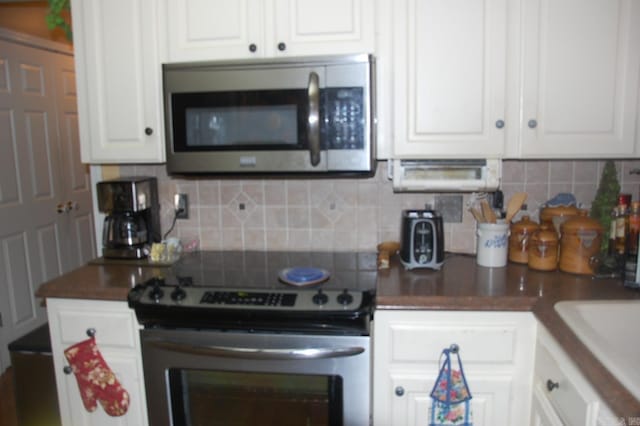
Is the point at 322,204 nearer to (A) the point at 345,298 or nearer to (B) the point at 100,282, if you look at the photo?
(A) the point at 345,298

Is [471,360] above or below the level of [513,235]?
below

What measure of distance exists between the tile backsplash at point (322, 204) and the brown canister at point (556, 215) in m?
0.10

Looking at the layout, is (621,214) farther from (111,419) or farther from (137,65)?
(111,419)

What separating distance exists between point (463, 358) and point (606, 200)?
0.86m

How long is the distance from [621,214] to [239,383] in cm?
148

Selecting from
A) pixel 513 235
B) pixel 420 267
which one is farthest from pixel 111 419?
pixel 513 235

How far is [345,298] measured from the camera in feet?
4.88

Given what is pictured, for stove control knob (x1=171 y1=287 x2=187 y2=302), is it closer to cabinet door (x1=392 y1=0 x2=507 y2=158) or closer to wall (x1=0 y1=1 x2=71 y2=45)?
cabinet door (x1=392 y1=0 x2=507 y2=158)

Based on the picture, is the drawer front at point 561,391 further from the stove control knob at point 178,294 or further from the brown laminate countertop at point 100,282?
the brown laminate countertop at point 100,282

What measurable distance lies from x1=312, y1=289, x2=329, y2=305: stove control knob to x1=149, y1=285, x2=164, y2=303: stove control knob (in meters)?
0.52

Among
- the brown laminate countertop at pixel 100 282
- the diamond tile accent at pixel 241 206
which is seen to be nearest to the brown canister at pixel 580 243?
the diamond tile accent at pixel 241 206

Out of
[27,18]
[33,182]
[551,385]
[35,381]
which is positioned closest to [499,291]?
[551,385]

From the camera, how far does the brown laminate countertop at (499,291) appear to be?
1.41 metres

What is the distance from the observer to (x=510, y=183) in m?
1.96
